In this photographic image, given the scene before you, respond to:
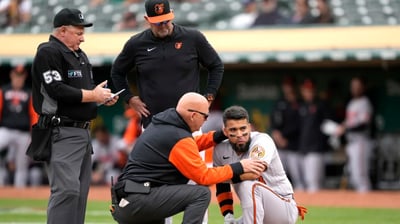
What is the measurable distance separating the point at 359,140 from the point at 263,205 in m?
7.51

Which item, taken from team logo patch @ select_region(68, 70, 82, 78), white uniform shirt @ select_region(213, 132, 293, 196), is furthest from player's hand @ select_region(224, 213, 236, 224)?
team logo patch @ select_region(68, 70, 82, 78)

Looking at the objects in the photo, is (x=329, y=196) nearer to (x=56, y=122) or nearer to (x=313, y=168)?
(x=313, y=168)

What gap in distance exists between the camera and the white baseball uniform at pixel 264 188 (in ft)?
23.8

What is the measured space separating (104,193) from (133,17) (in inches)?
134

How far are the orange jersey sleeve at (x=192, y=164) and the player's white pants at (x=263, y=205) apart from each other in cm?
34

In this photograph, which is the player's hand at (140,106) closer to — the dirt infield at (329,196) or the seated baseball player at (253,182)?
the seated baseball player at (253,182)

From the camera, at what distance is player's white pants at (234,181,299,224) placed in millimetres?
7238

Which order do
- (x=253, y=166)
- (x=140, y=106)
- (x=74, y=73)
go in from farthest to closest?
(x=140, y=106) < (x=74, y=73) < (x=253, y=166)

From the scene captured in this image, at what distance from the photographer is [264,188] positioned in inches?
292

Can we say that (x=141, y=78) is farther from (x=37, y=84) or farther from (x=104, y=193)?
(x=104, y=193)

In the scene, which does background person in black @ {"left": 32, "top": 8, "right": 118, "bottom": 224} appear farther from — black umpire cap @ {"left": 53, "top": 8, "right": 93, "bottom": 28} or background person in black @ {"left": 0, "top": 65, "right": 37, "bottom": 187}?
background person in black @ {"left": 0, "top": 65, "right": 37, "bottom": 187}

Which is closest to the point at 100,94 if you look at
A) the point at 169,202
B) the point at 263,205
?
the point at 169,202

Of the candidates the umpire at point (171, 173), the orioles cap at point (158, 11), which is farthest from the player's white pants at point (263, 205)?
the orioles cap at point (158, 11)

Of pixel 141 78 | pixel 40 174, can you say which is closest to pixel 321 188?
pixel 40 174
